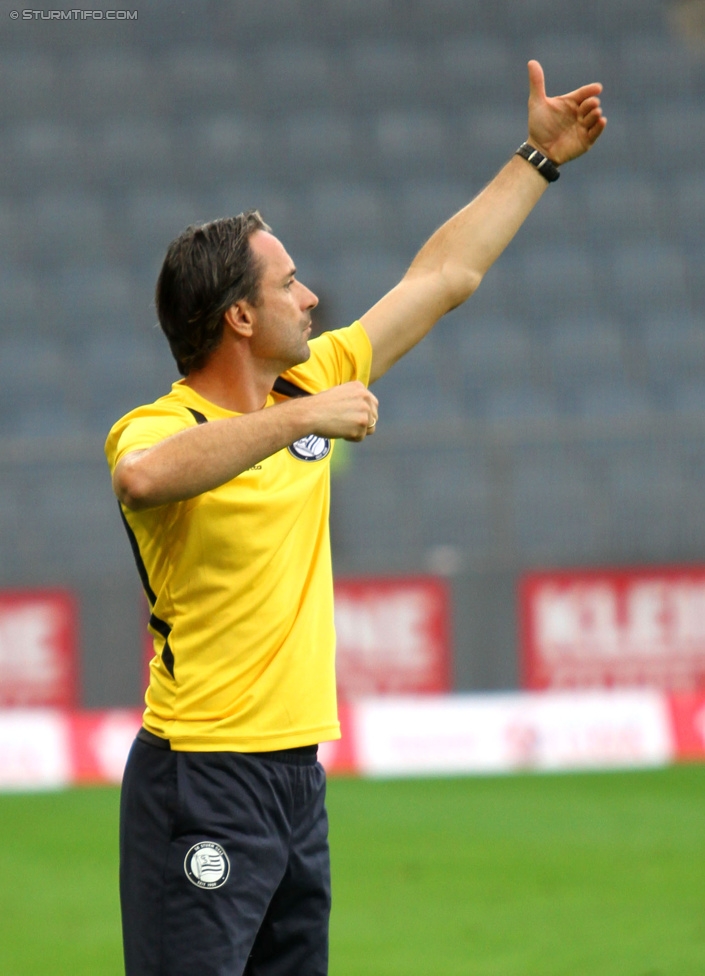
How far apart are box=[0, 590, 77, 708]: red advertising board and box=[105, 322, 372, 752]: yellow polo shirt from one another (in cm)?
777

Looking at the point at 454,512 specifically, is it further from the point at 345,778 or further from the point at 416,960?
the point at 416,960

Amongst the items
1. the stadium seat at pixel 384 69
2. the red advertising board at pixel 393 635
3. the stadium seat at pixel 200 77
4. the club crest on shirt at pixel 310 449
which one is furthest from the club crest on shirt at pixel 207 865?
the stadium seat at pixel 384 69

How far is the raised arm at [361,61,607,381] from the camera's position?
3602mm

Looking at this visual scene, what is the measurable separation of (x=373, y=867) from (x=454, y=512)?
4.37 meters

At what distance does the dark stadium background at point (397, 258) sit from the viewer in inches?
438

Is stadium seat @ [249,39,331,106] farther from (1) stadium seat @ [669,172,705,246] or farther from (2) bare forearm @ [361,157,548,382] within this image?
(2) bare forearm @ [361,157,548,382]

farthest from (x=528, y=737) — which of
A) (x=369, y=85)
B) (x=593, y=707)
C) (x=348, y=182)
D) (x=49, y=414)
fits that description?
(x=369, y=85)

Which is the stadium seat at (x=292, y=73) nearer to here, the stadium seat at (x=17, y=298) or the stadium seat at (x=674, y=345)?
the stadium seat at (x=17, y=298)

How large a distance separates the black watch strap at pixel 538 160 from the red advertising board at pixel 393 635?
7.23 metres

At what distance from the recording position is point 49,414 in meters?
13.9

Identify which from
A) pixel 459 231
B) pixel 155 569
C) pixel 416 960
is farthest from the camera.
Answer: pixel 416 960

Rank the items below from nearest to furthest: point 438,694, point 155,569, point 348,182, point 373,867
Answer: point 155,569 → point 373,867 → point 438,694 → point 348,182

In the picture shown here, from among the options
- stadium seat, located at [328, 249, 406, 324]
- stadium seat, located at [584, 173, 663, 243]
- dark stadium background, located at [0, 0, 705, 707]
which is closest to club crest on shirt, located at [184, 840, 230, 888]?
dark stadium background, located at [0, 0, 705, 707]

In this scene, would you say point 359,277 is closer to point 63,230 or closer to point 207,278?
point 63,230
